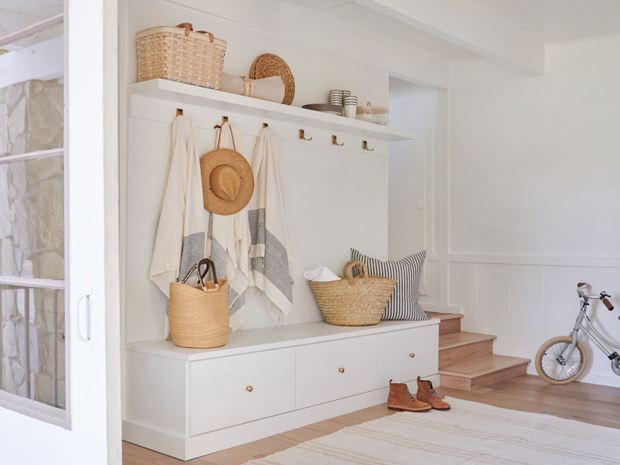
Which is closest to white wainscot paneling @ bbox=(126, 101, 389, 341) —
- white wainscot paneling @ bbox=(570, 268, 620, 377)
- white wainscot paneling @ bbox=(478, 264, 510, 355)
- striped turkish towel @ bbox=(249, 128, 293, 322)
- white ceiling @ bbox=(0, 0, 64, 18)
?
striped turkish towel @ bbox=(249, 128, 293, 322)

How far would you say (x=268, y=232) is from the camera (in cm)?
366

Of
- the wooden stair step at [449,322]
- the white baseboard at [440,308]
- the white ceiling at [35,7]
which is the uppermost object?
the white ceiling at [35,7]

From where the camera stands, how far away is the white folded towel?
3.96m

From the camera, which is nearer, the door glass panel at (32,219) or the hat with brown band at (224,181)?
the door glass panel at (32,219)

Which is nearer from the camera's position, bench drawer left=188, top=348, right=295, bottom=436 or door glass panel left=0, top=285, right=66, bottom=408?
door glass panel left=0, top=285, right=66, bottom=408

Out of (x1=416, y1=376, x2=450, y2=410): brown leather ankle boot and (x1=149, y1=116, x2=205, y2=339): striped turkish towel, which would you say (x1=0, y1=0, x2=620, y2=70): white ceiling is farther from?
(x1=416, y1=376, x2=450, y2=410): brown leather ankle boot

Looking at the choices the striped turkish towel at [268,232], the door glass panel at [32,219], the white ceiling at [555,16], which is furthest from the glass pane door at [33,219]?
the white ceiling at [555,16]

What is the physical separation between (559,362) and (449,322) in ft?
3.15

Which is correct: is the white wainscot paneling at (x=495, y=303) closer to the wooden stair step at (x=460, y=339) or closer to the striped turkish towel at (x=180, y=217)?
the wooden stair step at (x=460, y=339)

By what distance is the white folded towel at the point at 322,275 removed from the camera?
3.96m

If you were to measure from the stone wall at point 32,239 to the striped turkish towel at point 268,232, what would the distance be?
72.0 inches

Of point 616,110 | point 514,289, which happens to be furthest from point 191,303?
point 616,110

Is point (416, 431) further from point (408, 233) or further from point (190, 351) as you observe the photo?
point (408, 233)

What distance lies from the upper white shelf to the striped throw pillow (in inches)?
33.1
